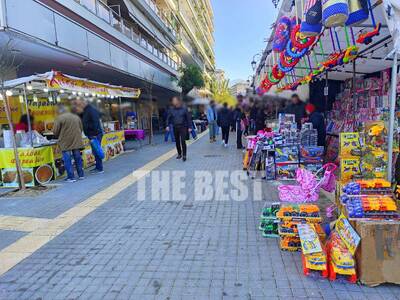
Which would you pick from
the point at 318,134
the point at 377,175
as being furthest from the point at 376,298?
the point at 318,134

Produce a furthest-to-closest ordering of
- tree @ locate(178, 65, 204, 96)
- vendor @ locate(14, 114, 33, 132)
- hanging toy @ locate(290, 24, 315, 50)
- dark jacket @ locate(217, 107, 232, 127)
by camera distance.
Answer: tree @ locate(178, 65, 204, 96) → dark jacket @ locate(217, 107, 232, 127) → vendor @ locate(14, 114, 33, 132) → hanging toy @ locate(290, 24, 315, 50)

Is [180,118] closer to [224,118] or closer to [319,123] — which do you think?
[224,118]

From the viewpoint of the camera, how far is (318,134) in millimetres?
7547

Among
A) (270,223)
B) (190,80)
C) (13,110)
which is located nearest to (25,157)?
(13,110)

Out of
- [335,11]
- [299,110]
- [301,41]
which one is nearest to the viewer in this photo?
[335,11]

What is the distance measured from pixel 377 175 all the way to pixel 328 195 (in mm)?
1521

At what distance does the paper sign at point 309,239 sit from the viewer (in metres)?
3.12

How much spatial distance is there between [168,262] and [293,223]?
1484mm

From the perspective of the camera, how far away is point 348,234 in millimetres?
3125

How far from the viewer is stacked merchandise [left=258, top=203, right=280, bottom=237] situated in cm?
405

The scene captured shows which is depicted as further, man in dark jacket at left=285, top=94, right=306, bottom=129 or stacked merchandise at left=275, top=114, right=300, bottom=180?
man in dark jacket at left=285, top=94, right=306, bottom=129

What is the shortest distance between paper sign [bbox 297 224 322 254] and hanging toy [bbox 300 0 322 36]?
2.62 meters

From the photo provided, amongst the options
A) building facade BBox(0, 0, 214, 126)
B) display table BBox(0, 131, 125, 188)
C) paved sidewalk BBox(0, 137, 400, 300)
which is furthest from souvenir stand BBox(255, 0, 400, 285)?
building facade BBox(0, 0, 214, 126)

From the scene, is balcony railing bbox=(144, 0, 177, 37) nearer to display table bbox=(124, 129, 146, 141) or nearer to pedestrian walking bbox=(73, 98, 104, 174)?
display table bbox=(124, 129, 146, 141)
